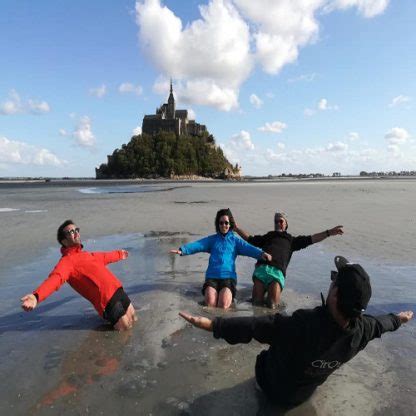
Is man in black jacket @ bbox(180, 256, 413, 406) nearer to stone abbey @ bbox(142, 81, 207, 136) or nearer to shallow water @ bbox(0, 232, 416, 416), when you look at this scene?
shallow water @ bbox(0, 232, 416, 416)

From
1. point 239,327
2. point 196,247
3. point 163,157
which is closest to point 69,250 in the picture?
point 196,247

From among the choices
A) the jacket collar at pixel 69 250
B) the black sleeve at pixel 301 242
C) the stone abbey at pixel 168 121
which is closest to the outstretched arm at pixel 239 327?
the jacket collar at pixel 69 250

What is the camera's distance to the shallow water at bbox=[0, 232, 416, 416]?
3805 mm

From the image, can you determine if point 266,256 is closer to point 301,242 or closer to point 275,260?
point 275,260

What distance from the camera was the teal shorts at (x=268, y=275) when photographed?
21.8 feet

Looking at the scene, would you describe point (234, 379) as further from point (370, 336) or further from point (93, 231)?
point (93, 231)

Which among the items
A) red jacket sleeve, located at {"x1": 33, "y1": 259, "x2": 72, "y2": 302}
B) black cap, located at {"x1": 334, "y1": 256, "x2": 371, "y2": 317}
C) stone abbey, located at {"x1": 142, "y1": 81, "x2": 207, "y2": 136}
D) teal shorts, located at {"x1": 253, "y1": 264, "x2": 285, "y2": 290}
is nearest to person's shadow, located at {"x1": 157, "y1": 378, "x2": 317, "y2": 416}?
black cap, located at {"x1": 334, "y1": 256, "x2": 371, "y2": 317}

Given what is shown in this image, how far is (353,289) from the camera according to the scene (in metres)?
2.78

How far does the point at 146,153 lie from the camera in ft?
518

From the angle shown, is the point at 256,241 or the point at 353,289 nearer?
the point at 353,289

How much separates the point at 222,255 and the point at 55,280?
2802mm

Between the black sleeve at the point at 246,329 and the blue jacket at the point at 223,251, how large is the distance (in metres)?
3.49

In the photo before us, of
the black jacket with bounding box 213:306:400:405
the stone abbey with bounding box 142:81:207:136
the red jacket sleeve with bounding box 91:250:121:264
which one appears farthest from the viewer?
the stone abbey with bounding box 142:81:207:136

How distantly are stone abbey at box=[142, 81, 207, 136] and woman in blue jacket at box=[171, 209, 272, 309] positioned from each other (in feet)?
538
